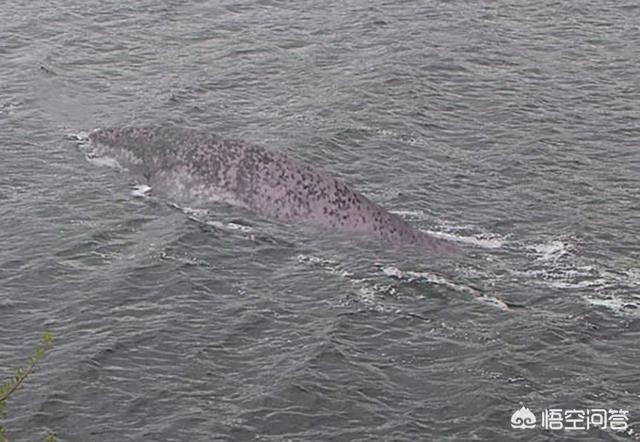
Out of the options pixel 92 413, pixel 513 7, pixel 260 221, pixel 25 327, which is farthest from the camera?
pixel 513 7

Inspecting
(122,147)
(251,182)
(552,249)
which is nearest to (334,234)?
(251,182)

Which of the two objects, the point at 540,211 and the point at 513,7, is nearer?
the point at 540,211

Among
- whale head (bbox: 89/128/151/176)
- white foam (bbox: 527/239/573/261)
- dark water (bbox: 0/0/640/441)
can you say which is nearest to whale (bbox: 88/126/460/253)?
whale head (bbox: 89/128/151/176)

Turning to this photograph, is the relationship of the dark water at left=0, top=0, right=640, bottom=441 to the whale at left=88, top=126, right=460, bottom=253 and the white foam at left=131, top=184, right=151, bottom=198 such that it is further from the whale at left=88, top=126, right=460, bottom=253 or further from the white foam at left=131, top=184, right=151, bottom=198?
the whale at left=88, top=126, right=460, bottom=253

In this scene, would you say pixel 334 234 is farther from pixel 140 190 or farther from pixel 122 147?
pixel 122 147

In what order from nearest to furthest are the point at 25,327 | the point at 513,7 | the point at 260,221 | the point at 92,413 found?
1. the point at 92,413
2. the point at 25,327
3. the point at 260,221
4. the point at 513,7

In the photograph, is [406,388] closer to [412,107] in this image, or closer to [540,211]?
[540,211]

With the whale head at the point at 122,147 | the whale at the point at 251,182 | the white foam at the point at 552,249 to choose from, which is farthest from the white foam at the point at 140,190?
the white foam at the point at 552,249

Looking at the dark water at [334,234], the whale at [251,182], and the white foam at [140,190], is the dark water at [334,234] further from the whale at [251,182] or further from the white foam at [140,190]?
the whale at [251,182]

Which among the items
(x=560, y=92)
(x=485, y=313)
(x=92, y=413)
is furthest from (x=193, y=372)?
(x=560, y=92)
